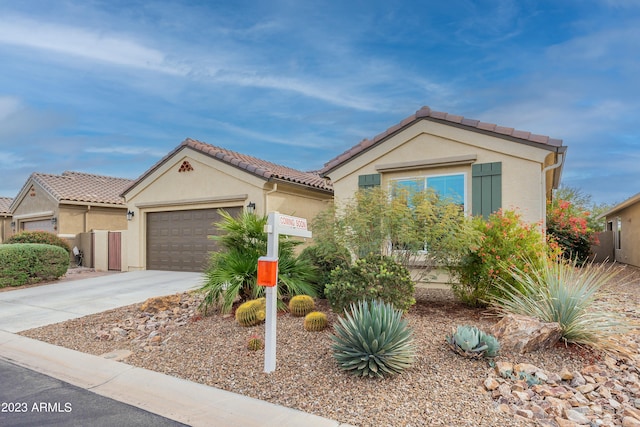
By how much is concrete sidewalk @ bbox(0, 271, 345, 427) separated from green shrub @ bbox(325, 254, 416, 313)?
2.22 m

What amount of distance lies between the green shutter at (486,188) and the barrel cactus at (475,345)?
561 centimetres

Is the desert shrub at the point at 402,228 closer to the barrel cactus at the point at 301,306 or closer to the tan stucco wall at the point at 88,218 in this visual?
the barrel cactus at the point at 301,306

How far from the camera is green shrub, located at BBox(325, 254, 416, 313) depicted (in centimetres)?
589

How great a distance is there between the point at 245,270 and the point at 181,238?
806cm

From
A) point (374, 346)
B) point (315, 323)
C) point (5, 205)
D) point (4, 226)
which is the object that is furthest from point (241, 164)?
point (5, 205)

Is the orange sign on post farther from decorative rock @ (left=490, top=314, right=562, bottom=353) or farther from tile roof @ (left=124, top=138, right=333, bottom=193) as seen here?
tile roof @ (left=124, top=138, right=333, bottom=193)

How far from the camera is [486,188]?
32.1 ft

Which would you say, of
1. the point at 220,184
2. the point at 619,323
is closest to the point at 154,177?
the point at 220,184

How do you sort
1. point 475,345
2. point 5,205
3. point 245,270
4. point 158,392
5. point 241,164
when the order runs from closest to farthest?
point 158,392, point 475,345, point 245,270, point 241,164, point 5,205

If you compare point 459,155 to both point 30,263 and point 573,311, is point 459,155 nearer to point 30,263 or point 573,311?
point 573,311

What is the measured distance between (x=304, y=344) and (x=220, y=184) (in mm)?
9414

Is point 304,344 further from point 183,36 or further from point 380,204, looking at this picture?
point 183,36

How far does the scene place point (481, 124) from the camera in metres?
9.87

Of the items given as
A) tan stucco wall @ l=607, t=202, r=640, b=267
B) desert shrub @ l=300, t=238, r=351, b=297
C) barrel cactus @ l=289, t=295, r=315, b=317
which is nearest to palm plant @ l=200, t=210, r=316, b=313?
desert shrub @ l=300, t=238, r=351, b=297
